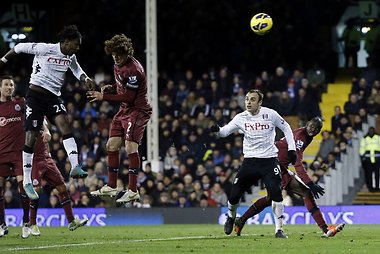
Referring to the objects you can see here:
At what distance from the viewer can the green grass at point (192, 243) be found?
16.6 meters

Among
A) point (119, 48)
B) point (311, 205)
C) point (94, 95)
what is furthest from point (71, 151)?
point (311, 205)

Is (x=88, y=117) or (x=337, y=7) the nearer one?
(x=88, y=117)

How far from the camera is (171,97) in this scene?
3444cm

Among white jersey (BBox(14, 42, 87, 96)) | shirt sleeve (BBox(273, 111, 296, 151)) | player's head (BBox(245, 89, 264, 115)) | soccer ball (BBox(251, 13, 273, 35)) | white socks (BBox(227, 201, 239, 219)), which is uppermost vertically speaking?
soccer ball (BBox(251, 13, 273, 35))

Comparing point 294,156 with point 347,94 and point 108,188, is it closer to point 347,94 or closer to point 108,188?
point 108,188

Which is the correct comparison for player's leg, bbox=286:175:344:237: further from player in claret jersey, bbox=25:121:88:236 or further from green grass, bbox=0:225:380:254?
player in claret jersey, bbox=25:121:88:236

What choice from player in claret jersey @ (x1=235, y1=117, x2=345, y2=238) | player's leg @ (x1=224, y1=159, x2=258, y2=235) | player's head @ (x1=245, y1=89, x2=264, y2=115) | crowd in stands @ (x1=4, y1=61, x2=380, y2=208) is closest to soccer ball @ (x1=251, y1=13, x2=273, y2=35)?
player in claret jersey @ (x1=235, y1=117, x2=345, y2=238)

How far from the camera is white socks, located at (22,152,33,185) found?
739 inches

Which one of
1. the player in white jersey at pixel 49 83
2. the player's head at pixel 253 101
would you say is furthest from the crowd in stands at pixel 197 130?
the player in white jersey at pixel 49 83

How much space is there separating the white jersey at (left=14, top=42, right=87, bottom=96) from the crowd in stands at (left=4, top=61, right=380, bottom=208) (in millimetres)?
11760

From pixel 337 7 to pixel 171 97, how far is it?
875cm

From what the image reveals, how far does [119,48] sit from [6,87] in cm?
287

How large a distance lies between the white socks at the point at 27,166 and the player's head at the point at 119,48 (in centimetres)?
229

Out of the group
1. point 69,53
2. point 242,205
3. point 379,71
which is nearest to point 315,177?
point 242,205
